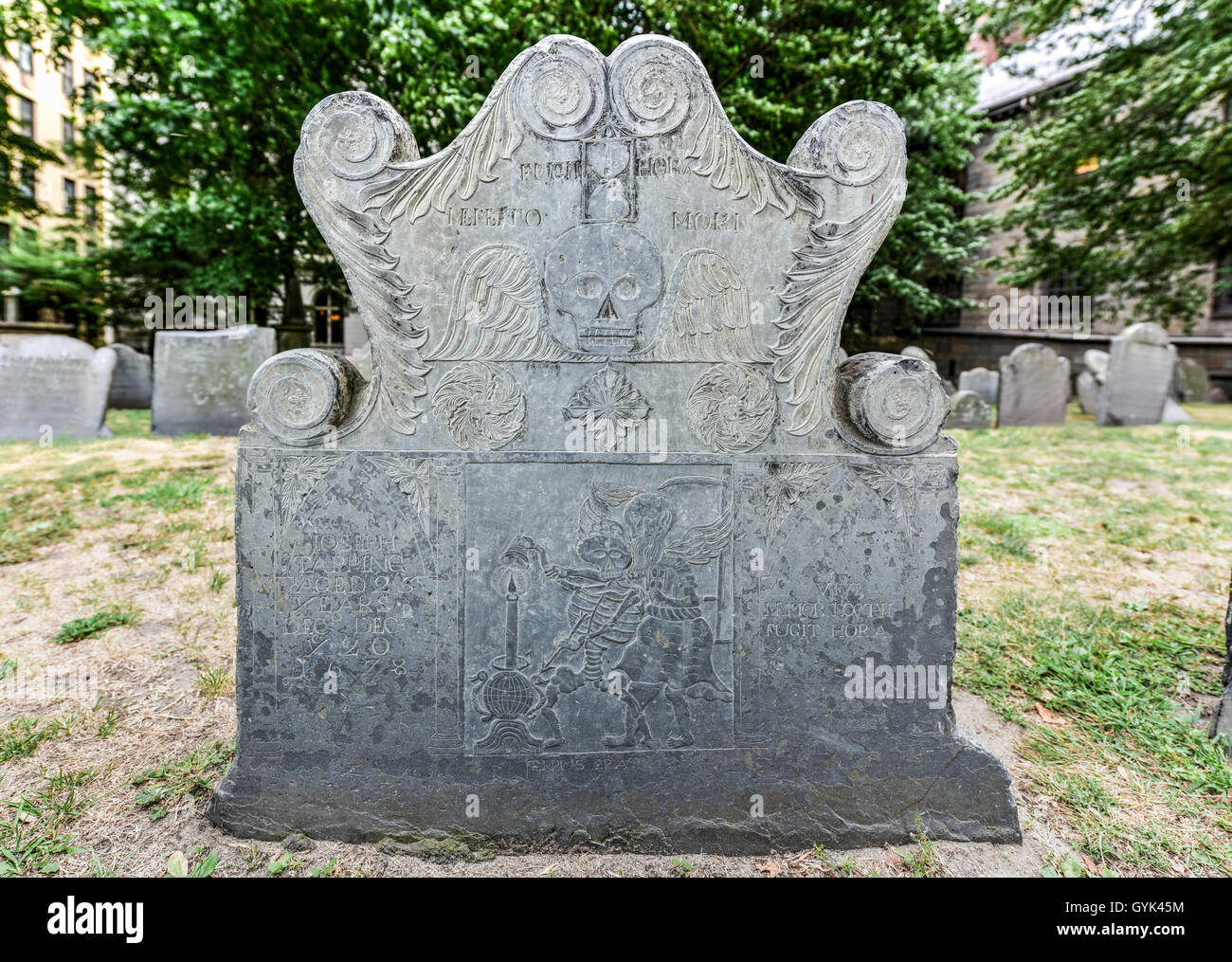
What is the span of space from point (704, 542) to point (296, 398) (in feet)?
4.64

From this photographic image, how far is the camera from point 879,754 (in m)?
2.40

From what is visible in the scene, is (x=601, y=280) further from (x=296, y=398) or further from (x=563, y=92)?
(x=296, y=398)

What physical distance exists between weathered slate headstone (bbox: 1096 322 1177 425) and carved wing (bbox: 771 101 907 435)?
11.0 meters

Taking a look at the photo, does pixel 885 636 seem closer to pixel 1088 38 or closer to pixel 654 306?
pixel 654 306

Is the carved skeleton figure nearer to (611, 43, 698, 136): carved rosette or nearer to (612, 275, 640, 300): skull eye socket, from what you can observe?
(612, 275, 640, 300): skull eye socket

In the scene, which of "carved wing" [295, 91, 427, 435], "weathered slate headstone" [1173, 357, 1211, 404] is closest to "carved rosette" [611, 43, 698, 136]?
"carved wing" [295, 91, 427, 435]

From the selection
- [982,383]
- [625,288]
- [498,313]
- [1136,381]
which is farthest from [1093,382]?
[498,313]

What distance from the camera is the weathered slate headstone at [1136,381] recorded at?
433 inches

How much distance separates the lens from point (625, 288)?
2.33m

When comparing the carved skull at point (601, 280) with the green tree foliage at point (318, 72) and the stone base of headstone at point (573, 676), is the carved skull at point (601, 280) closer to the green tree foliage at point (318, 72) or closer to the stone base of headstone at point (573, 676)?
the stone base of headstone at point (573, 676)

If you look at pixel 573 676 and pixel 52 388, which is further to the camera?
pixel 52 388

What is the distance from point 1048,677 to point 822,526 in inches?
72.7
